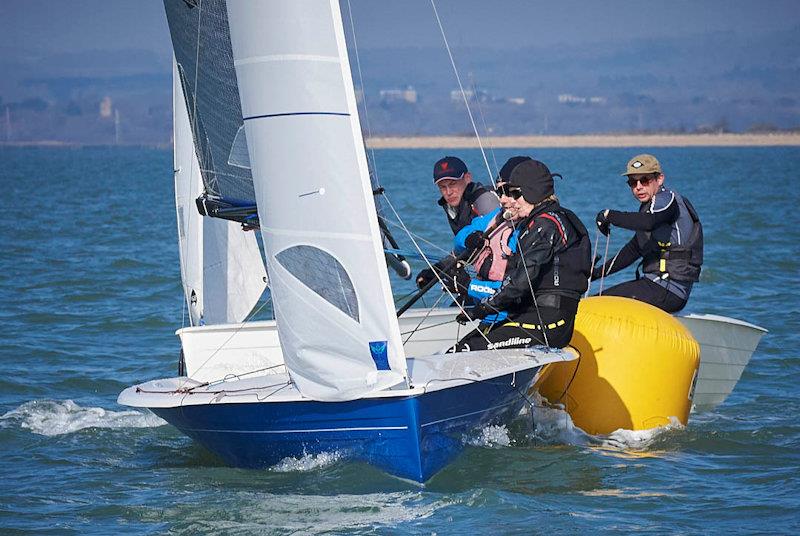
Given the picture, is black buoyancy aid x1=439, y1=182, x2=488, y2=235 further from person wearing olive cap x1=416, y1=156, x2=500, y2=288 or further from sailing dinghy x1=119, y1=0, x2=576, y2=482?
sailing dinghy x1=119, y1=0, x2=576, y2=482

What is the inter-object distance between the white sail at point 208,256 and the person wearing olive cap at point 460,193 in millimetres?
1806

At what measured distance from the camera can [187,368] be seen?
814cm

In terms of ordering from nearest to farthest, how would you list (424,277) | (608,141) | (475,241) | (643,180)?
1. (475,241)
2. (424,277)
3. (643,180)
4. (608,141)

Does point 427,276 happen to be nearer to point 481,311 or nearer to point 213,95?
point 481,311

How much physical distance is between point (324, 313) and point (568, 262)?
1306 mm

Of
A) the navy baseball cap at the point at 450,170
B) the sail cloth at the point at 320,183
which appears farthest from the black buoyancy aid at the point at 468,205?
the sail cloth at the point at 320,183

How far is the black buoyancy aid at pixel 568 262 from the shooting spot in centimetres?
664

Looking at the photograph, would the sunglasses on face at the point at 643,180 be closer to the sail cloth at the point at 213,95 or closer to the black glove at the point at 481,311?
the black glove at the point at 481,311

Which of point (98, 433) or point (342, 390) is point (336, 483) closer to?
point (342, 390)

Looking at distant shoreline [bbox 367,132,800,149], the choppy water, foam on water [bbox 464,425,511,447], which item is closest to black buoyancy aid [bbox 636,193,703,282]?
the choppy water

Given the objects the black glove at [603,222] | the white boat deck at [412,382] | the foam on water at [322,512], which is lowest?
the foam on water at [322,512]

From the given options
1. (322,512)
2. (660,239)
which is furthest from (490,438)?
(660,239)

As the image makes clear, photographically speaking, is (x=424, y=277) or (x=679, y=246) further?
(x=679, y=246)

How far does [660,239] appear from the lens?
796 centimetres
